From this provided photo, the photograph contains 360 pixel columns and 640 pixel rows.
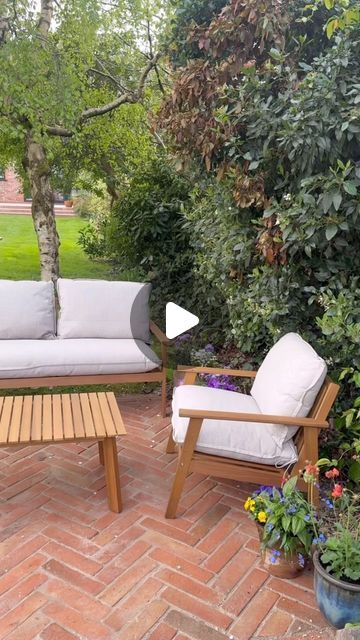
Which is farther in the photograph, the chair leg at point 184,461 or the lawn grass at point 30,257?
the lawn grass at point 30,257

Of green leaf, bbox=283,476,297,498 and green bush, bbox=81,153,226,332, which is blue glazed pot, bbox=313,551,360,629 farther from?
green bush, bbox=81,153,226,332

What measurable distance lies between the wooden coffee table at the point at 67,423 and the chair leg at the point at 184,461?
0.29 meters

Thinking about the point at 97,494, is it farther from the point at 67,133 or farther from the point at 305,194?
the point at 67,133

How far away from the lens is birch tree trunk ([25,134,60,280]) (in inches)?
197

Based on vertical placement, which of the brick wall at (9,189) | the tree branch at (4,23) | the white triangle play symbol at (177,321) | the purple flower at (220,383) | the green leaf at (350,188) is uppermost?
the tree branch at (4,23)

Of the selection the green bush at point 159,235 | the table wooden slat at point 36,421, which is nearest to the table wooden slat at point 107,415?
Answer: the table wooden slat at point 36,421

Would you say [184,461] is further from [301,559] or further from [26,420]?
[26,420]

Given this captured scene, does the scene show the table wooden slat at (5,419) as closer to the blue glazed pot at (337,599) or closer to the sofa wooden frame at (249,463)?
the sofa wooden frame at (249,463)

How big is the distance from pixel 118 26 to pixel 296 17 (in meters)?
3.24

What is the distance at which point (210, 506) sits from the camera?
2.75 m

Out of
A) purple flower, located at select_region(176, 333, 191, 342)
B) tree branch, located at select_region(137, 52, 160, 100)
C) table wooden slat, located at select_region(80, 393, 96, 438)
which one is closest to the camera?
table wooden slat, located at select_region(80, 393, 96, 438)

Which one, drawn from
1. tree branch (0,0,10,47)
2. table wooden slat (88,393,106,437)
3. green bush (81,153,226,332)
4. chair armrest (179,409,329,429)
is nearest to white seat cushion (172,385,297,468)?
chair armrest (179,409,329,429)

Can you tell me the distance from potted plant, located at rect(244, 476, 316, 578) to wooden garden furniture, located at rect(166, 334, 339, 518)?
247 mm

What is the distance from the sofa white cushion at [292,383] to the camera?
247 cm
